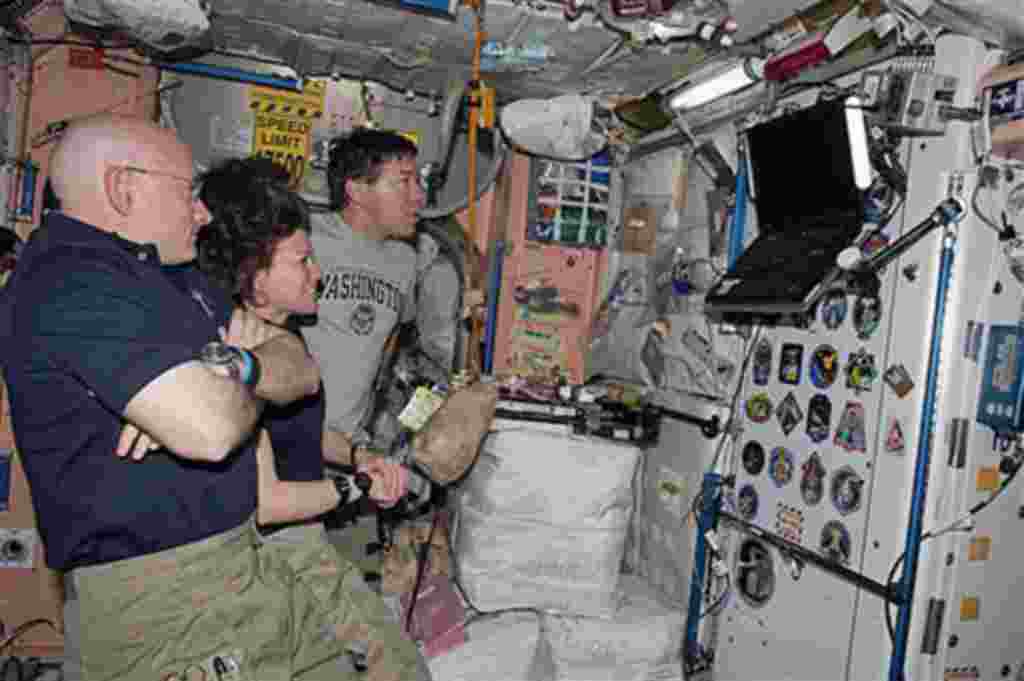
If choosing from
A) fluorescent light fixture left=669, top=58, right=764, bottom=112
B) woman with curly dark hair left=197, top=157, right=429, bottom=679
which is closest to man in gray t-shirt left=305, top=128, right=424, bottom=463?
woman with curly dark hair left=197, top=157, right=429, bottom=679

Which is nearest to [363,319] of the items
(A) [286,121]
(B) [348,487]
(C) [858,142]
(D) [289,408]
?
(D) [289,408]

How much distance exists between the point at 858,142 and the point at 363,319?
2072mm

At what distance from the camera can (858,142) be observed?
2445 millimetres

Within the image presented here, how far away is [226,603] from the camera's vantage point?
1.73m

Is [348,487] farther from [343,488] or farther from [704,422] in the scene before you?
[704,422]

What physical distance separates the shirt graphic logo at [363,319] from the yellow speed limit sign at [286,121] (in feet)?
4.12

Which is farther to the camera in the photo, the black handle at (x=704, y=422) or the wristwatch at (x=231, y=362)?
the black handle at (x=704, y=422)

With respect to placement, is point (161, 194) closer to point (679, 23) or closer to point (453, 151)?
point (679, 23)

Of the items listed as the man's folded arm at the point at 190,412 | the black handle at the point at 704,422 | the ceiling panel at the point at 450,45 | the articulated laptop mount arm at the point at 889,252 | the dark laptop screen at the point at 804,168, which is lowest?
the black handle at the point at 704,422

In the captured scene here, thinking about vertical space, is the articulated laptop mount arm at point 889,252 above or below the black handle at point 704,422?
above

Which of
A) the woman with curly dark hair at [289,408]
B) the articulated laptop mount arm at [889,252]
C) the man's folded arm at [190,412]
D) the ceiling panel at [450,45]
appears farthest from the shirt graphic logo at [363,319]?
the articulated laptop mount arm at [889,252]

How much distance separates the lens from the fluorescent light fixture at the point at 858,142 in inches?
95.5

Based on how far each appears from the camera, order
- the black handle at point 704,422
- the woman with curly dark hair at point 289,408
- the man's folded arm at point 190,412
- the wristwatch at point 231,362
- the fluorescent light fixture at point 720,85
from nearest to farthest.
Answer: the man's folded arm at point 190,412 → the wristwatch at point 231,362 → the woman with curly dark hair at point 289,408 → the fluorescent light fixture at point 720,85 → the black handle at point 704,422

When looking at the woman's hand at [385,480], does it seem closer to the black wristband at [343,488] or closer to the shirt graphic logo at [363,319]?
the black wristband at [343,488]
